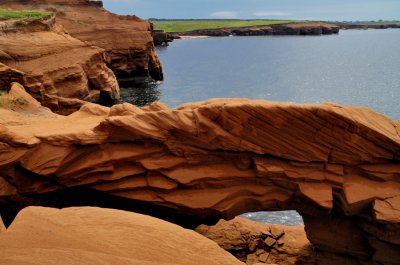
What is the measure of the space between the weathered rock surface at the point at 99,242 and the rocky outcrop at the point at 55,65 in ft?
55.9

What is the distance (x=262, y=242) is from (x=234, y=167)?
4327mm

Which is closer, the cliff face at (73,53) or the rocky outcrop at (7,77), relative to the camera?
the rocky outcrop at (7,77)

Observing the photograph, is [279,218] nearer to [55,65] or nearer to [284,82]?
[55,65]

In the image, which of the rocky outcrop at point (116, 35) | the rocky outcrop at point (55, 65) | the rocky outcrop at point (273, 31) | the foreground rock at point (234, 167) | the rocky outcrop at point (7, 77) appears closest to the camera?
the foreground rock at point (234, 167)

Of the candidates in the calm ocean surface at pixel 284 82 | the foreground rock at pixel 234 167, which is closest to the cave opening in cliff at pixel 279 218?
the calm ocean surface at pixel 284 82

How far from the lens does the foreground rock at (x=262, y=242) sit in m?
13.7

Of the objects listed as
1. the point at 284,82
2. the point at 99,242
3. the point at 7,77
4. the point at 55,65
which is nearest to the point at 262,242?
the point at 99,242

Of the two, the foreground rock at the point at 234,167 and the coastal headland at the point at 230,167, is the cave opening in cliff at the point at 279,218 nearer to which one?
the coastal headland at the point at 230,167

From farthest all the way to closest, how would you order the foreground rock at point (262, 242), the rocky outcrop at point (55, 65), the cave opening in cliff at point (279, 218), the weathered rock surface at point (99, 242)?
1. the rocky outcrop at point (55, 65)
2. the cave opening in cliff at point (279, 218)
3. the foreground rock at point (262, 242)
4. the weathered rock surface at point (99, 242)

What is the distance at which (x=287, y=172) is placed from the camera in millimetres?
11117

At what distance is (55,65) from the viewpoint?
27.4 meters

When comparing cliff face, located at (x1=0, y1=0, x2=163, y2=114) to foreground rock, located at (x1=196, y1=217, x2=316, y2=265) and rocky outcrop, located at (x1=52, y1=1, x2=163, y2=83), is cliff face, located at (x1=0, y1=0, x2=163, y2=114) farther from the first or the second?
foreground rock, located at (x1=196, y1=217, x2=316, y2=265)

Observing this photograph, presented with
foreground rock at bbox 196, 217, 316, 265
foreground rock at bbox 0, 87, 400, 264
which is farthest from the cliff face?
foreground rock at bbox 196, 217, 316, 265

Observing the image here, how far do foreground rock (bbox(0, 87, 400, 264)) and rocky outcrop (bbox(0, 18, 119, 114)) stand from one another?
10.1m
